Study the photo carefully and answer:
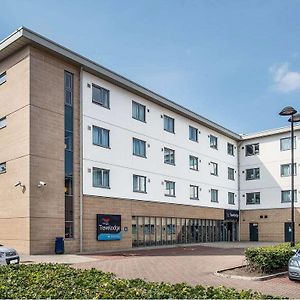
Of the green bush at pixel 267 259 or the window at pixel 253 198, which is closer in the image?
the green bush at pixel 267 259

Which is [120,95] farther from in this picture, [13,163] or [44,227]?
[44,227]

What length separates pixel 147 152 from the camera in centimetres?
3139

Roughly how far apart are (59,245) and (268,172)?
27.0 meters

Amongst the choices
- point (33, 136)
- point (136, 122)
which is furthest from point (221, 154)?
point (33, 136)

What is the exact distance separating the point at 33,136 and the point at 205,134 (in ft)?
67.8

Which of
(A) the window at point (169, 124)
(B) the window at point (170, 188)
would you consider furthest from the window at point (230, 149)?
(B) the window at point (170, 188)

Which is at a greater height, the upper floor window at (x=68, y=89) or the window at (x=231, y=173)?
the upper floor window at (x=68, y=89)

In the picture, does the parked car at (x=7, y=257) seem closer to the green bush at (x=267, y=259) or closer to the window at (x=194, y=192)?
the green bush at (x=267, y=259)

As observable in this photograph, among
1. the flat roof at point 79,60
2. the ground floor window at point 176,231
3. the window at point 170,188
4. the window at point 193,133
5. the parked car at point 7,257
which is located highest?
the flat roof at point 79,60

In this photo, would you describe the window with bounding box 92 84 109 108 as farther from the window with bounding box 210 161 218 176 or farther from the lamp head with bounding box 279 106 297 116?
the window with bounding box 210 161 218 176

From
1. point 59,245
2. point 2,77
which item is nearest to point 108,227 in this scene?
point 59,245

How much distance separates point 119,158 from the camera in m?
28.5

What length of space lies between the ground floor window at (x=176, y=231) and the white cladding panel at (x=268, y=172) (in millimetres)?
4373

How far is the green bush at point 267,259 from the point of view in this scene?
14.6 m
